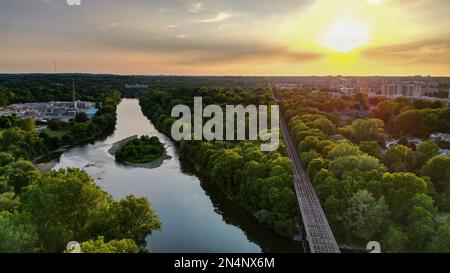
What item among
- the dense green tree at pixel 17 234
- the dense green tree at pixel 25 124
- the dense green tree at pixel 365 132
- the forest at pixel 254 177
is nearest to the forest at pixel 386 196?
the forest at pixel 254 177

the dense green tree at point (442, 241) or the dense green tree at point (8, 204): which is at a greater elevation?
the dense green tree at point (8, 204)

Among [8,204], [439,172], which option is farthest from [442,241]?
[8,204]

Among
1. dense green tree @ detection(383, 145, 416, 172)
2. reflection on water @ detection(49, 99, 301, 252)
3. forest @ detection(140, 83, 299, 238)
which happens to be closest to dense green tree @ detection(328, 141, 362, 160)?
dense green tree @ detection(383, 145, 416, 172)

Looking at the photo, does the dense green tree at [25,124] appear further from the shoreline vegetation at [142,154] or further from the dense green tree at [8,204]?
the dense green tree at [8,204]

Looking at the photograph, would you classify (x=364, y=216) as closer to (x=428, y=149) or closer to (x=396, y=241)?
(x=396, y=241)
